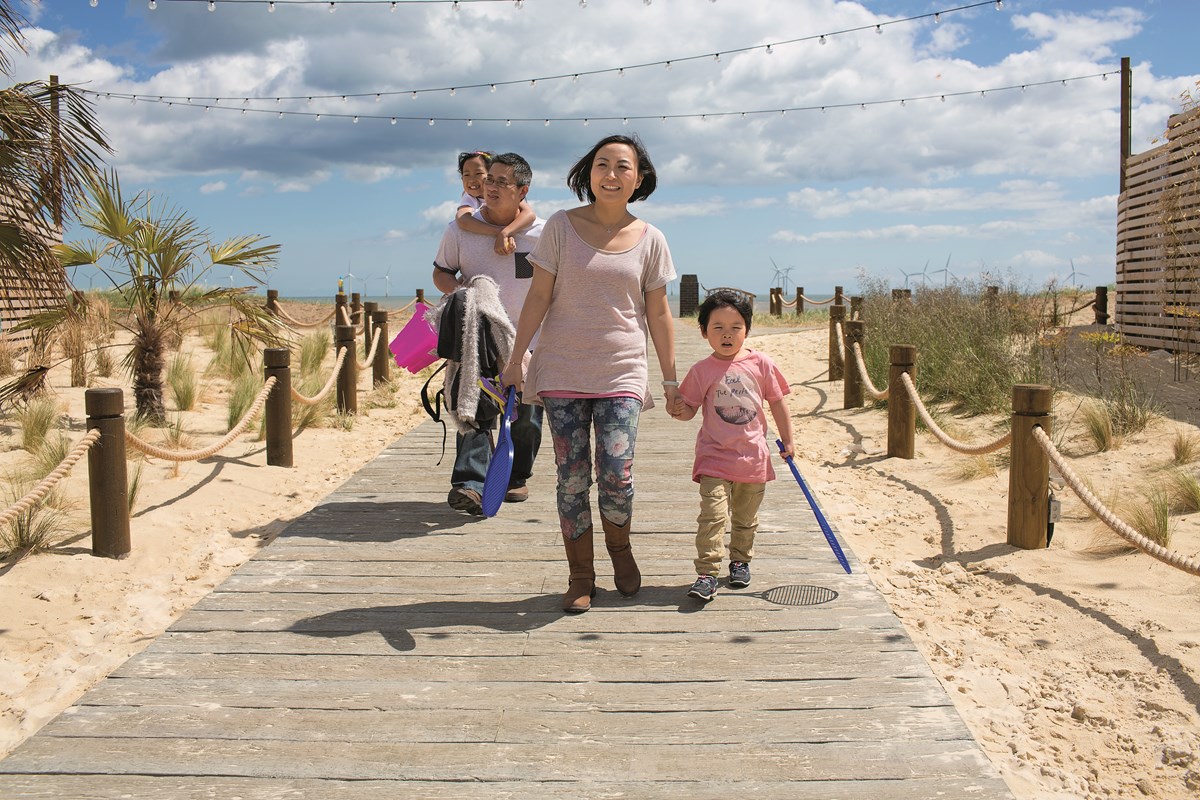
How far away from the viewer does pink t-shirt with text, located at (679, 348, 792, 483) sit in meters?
3.97

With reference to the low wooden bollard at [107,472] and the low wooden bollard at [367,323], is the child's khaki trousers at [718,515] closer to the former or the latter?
the low wooden bollard at [107,472]

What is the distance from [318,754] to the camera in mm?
2828

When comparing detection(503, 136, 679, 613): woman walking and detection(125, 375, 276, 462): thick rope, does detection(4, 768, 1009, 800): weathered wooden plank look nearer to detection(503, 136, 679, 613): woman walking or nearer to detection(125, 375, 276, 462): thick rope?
detection(503, 136, 679, 613): woman walking

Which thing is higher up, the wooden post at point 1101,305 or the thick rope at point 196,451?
the wooden post at point 1101,305

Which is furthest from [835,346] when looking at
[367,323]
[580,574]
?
[580,574]

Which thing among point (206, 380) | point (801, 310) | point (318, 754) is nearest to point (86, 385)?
point (206, 380)

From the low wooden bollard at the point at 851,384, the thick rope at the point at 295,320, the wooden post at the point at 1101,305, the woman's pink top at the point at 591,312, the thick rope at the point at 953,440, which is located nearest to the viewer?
the woman's pink top at the point at 591,312

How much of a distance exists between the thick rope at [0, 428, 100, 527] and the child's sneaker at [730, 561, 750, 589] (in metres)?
2.97

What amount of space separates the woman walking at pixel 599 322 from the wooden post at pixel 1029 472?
2165 mm

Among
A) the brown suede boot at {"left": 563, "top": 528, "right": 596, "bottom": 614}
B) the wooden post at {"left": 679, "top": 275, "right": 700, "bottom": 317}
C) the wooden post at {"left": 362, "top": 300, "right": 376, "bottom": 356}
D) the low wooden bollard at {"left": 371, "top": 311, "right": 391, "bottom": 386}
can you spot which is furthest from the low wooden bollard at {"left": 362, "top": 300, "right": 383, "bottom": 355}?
the wooden post at {"left": 679, "top": 275, "right": 700, "bottom": 317}

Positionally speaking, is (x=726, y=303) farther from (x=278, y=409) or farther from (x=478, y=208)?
(x=278, y=409)

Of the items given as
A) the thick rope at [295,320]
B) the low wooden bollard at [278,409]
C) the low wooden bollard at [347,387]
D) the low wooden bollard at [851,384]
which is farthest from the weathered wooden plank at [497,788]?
the thick rope at [295,320]

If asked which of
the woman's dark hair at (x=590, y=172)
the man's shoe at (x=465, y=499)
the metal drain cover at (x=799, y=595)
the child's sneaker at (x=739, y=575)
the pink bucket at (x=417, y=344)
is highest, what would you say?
the woman's dark hair at (x=590, y=172)

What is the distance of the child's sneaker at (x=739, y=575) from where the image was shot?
4203mm
